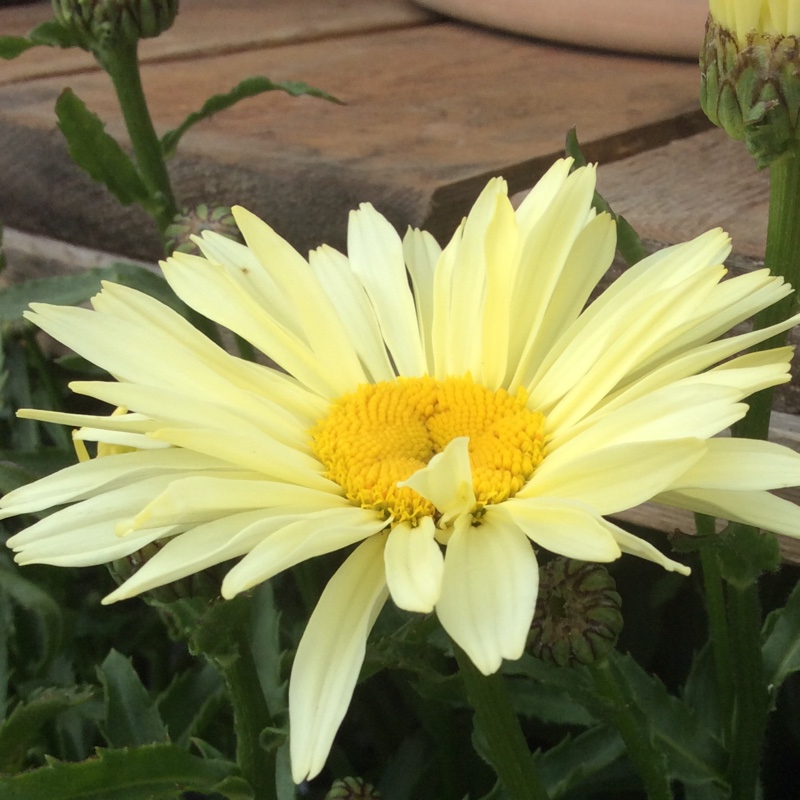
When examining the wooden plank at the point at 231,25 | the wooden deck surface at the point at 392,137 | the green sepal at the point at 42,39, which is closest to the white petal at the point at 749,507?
the wooden deck surface at the point at 392,137

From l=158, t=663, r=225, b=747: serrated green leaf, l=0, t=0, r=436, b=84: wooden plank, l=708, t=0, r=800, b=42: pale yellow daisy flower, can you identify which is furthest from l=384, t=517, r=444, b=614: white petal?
l=0, t=0, r=436, b=84: wooden plank

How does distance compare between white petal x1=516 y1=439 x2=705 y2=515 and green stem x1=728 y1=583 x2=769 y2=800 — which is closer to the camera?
white petal x1=516 y1=439 x2=705 y2=515

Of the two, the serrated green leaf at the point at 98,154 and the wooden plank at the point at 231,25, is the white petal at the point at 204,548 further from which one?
the wooden plank at the point at 231,25

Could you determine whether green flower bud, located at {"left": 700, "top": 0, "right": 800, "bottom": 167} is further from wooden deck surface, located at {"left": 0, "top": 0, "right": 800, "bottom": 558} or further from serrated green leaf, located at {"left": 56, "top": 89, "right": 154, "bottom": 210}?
serrated green leaf, located at {"left": 56, "top": 89, "right": 154, "bottom": 210}

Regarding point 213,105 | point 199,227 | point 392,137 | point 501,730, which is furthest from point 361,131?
point 501,730

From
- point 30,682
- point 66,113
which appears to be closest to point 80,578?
point 30,682

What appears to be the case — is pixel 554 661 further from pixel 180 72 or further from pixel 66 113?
pixel 180 72
